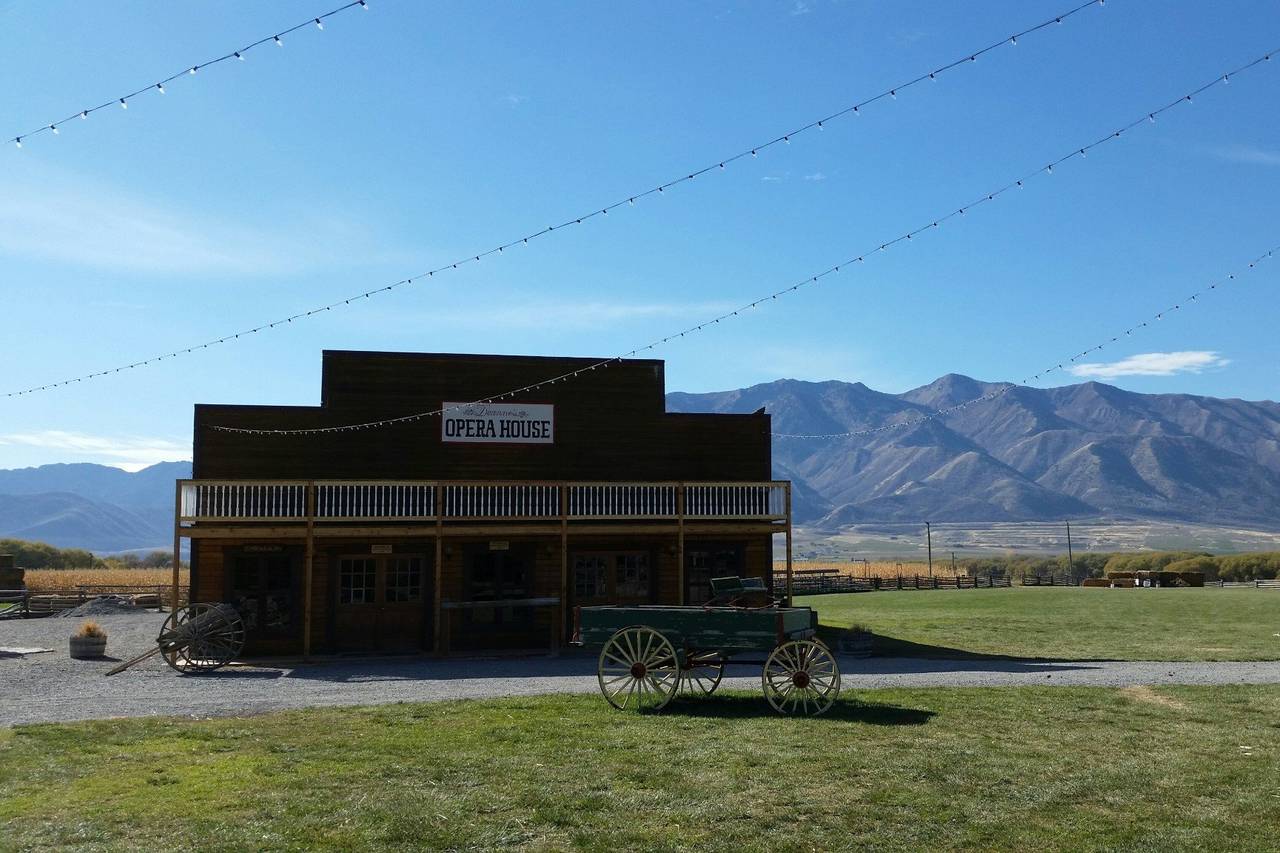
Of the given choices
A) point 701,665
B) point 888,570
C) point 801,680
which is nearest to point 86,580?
point 701,665

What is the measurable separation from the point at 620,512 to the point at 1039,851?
631 inches

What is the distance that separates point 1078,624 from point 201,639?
2221cm

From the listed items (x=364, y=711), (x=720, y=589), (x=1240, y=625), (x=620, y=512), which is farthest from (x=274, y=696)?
(x=1240, y=625)

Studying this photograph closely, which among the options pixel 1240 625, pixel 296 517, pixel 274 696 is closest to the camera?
pixel 274 696

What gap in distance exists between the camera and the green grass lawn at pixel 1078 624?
22859 mm

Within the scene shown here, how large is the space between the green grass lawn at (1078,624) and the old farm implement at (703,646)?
9.00 m

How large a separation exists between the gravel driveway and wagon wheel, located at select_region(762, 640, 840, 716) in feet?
8.49

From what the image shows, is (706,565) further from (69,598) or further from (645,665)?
(69,598)

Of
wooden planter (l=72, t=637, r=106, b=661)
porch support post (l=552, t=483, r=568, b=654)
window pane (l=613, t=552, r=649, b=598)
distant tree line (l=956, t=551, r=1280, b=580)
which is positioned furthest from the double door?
distant tree line (l=956, t=551, r=1280, b=580)

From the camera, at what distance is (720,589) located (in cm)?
1856

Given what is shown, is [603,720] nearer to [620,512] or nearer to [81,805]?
[81,805]

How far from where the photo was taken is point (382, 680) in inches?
731

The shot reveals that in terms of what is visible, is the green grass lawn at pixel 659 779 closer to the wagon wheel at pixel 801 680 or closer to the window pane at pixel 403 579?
the wagon wheel at pixel 801 680

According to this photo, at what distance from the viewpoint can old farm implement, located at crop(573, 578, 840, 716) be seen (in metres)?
13.9
